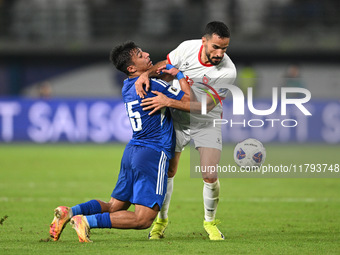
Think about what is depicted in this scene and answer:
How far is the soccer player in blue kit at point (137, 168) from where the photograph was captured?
6.48m

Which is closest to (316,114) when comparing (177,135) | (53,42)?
(53,42)

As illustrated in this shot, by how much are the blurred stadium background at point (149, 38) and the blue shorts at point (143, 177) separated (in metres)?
19.8

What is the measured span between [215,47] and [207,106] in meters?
0.63

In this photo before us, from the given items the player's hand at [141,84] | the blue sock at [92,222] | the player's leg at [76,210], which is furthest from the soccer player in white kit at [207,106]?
the blue sock at [92,222]

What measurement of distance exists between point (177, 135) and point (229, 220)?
1.73 meters

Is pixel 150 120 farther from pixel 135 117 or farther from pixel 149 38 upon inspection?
pixel 149 38

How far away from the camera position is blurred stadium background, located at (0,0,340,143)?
27.1 metres

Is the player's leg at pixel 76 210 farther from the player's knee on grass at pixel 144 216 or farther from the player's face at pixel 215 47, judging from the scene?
the player's face at pixel 215 47

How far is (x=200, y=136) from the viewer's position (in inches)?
286

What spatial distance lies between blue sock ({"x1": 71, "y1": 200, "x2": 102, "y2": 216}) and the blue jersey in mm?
743

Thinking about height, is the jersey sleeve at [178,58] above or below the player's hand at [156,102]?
above

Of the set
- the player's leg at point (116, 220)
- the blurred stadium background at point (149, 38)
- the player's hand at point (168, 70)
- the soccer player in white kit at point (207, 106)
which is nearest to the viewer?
the player's leg at point (116, 220)

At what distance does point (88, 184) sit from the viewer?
12.2m

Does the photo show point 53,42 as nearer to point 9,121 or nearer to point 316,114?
point 9,121
